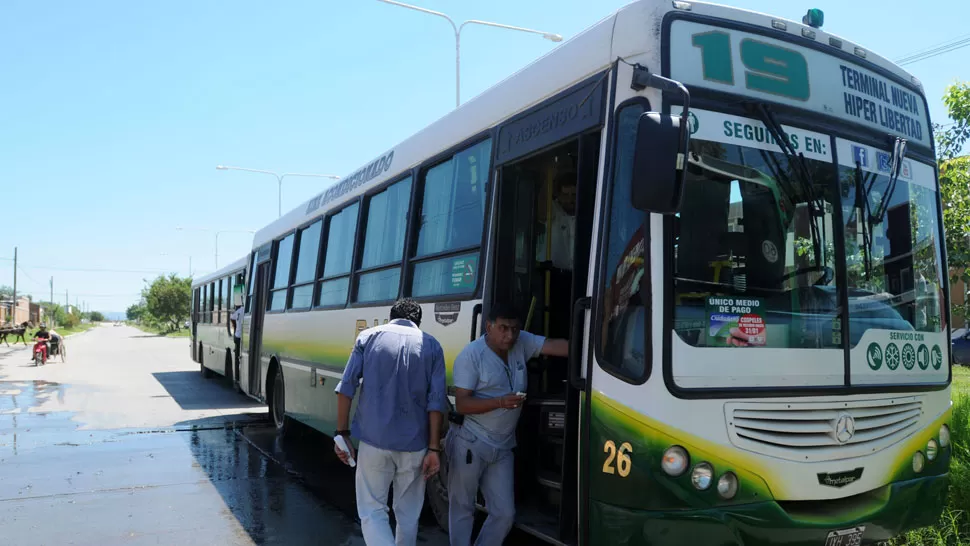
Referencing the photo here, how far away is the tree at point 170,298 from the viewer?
77312 millimetres

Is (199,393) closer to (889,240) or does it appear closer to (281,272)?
(281,272)

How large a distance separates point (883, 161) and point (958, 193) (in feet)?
9.11

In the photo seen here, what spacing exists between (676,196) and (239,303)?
13501 mm

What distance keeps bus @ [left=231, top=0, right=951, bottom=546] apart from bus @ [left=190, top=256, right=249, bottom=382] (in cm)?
1080

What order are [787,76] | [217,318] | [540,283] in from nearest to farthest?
1. [787,76]
2. [540,283]
3. [217,318]

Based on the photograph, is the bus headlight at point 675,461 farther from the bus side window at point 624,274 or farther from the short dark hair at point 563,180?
the short dark hair at point 563,180

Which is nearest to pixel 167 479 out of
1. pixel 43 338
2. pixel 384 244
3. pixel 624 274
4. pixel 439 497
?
pixel 384 244

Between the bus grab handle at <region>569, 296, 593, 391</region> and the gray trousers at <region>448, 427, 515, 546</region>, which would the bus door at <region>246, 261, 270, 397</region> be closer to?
the gray trousers at <region>448, 427, 515, 546</region>

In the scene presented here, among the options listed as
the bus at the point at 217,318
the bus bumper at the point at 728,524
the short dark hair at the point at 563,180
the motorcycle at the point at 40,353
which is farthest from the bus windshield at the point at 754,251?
the motorcycle at the point at 40,353

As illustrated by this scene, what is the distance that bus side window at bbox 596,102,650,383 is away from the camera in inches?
156

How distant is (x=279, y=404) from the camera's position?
1123 centimetres

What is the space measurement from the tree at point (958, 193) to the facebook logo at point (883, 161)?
2.26 m

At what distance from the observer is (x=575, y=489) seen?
169 inches

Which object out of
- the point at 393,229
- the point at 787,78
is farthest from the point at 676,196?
the point at 393,229
